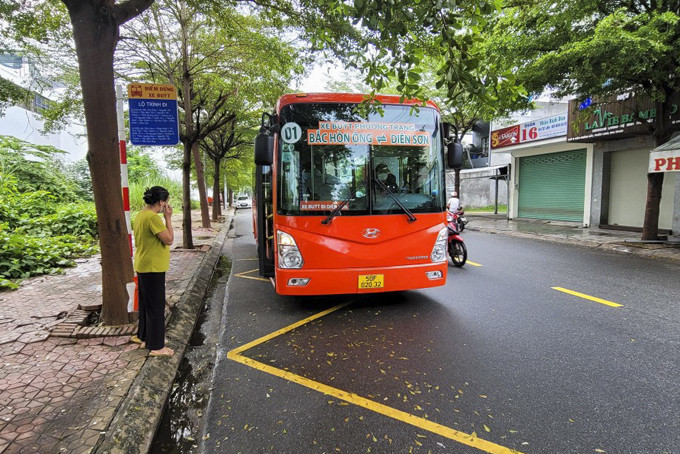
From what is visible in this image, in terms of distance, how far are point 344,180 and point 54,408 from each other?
3.56 m

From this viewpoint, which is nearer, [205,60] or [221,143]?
[205,60]

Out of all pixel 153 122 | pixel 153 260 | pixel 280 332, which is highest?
pixel 153 122

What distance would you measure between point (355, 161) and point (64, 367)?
3.69m

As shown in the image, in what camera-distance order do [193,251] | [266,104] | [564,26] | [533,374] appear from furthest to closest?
[266,104] < [193,251] < [564,26] < [533,374]

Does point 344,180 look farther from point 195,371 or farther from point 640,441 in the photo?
point 640,441

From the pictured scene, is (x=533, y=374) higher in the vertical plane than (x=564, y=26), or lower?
lower

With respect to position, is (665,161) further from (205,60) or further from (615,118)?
(205,60)

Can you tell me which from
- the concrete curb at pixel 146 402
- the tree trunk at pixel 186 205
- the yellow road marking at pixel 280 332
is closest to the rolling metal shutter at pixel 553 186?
the yellow road marking at pixel 280 332

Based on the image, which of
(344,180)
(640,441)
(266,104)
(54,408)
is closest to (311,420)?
(54,408)

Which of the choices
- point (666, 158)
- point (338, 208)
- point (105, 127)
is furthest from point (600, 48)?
point (105, 127)

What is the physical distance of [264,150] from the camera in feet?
15.3

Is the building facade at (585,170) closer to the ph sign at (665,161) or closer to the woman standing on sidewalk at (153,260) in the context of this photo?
the ph sign at (665,161)

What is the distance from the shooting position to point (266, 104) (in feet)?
43.3

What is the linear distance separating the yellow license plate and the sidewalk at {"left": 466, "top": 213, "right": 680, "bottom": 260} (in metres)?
8.24
